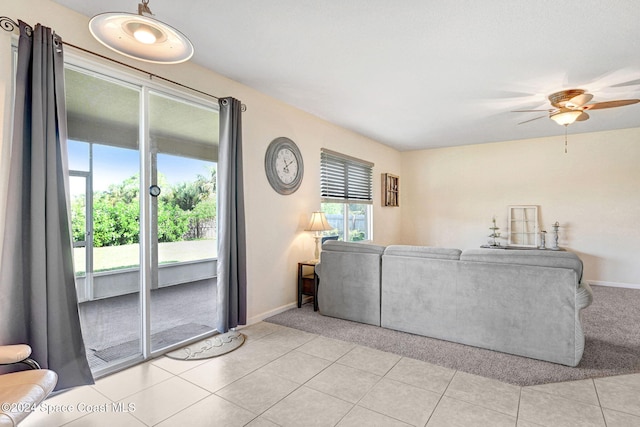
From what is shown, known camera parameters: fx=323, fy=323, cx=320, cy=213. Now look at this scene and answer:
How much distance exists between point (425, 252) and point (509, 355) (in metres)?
1.07

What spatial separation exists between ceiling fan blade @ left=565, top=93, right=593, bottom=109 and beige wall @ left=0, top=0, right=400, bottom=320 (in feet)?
9.14

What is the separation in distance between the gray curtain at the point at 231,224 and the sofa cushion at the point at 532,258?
2.08 meters

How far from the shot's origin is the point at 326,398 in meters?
2.10

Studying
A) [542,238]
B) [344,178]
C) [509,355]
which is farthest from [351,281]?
[542,238]

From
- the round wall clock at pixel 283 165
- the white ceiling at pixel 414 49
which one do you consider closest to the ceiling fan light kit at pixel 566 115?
the white ceiling at pixel 414 49

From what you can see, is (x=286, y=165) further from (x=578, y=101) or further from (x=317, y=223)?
(x=578, y=101)

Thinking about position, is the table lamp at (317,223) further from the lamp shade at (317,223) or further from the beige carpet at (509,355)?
the beige carpet at (509,355)

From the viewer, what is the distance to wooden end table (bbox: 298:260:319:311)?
3969mm

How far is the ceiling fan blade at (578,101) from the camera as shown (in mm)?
3207

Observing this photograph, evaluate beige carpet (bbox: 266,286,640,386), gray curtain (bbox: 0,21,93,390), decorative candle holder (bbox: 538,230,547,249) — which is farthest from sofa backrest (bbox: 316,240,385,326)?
decorative candle holder (bbox: 538,230,547,249)

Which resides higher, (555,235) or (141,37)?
(141,37)

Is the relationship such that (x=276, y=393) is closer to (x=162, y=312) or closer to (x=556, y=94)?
(x=162, y=312)

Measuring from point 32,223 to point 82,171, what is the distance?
0.53 meters

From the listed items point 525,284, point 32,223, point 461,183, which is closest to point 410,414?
point 525,284
